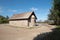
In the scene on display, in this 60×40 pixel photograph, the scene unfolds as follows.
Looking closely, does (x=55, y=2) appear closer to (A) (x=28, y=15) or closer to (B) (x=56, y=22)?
(A) (x=28, y=15)

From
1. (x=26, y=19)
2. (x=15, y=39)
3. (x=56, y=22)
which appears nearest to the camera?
(x=15, y=39)

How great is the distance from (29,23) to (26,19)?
1.80 metres

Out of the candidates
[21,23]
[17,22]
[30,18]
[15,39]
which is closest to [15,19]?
[17,22]

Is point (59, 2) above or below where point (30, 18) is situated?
above

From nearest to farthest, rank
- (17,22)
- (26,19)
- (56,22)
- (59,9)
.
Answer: (59,9)
(26,19)
(17,22)
(56,22)

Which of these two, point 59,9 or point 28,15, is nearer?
point 59,9

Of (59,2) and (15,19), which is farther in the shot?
(15,19)

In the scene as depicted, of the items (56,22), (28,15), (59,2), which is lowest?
(56,22)

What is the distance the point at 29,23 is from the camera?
39750 mm

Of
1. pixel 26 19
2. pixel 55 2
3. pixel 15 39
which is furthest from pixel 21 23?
pixel 15 39

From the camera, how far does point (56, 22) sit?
2069 inches

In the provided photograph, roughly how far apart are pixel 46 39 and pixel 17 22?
2950 centimetres

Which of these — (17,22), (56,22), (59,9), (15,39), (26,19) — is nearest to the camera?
(15,39)

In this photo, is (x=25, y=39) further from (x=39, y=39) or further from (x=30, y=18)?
(x=30, y=18)
